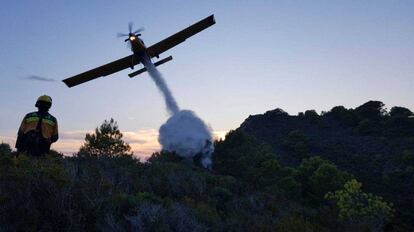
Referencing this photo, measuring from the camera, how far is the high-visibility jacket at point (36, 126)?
952 cm

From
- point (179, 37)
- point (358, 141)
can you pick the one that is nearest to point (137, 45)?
point (179, 37)

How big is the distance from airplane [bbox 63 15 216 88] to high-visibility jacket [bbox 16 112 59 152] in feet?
57.8

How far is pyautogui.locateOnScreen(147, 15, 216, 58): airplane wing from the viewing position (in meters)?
27.0

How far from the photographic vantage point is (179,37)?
28.3 m

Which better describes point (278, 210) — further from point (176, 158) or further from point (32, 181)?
point (176, 158)

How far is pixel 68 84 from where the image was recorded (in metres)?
29.4

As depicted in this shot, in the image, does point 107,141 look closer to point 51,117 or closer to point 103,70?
point 103,70

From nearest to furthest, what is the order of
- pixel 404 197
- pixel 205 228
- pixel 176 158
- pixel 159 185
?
pixel 205 228, pixel 159 185, pixel 176 158, pixel 404 197

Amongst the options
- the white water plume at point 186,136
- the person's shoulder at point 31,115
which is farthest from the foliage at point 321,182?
the person's shoulder at point 31,115

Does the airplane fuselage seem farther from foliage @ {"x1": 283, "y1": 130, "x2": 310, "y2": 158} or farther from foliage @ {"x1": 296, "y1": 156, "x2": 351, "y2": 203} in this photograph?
foliage @ {"x1": 283, "y1": 130, "x2": 310, "y2": 158}

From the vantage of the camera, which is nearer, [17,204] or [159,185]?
[17,204]

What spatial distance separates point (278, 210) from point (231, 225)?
14.4 feet

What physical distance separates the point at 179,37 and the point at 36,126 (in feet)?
64.7

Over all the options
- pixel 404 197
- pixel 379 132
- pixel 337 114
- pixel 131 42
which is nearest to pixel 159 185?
pixel 131 42
